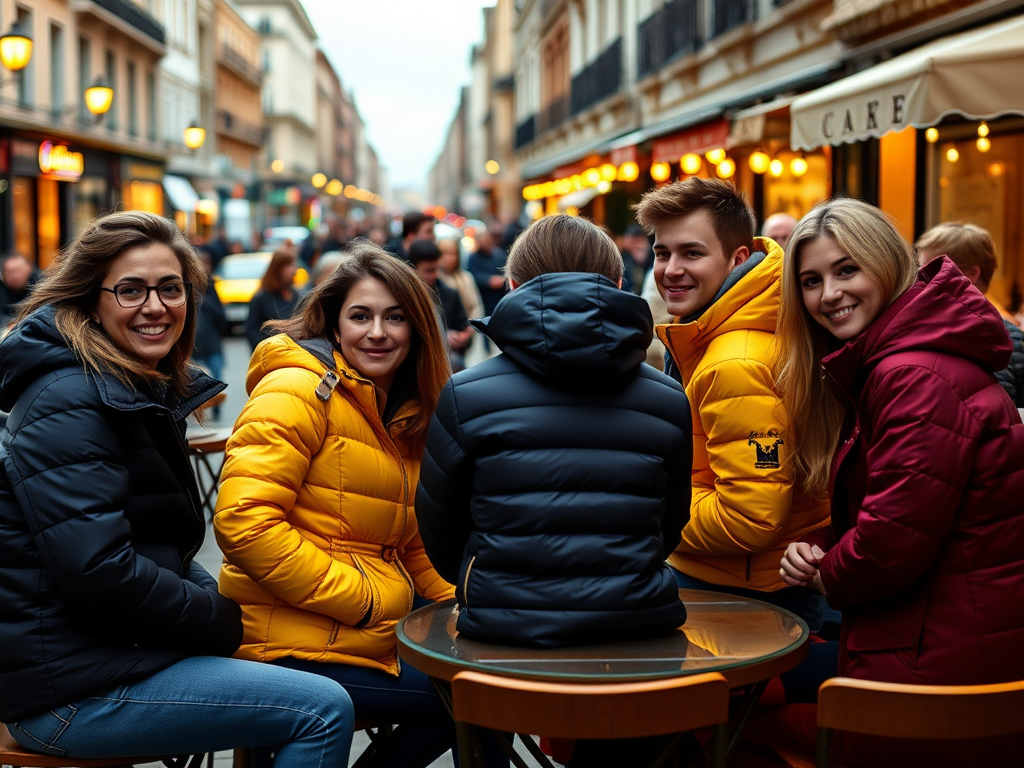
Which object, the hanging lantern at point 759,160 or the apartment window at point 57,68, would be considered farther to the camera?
the apartment window at point 57,68

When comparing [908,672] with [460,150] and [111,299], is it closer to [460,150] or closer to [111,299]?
[111,299]

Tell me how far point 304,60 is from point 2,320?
283ft

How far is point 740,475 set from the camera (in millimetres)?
3111

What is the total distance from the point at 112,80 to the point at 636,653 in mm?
32292

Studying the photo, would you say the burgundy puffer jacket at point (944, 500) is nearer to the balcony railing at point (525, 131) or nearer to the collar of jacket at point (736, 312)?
the collar of jacket at point (736, 312)

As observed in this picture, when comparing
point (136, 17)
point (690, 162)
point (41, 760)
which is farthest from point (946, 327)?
point (136, 17)

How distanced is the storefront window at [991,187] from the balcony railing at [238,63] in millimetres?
46123

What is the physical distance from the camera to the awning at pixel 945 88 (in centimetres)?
611

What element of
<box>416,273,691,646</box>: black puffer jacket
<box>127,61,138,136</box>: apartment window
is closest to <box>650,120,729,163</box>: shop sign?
<box>416,273,691,646</box>: black puffer jacket

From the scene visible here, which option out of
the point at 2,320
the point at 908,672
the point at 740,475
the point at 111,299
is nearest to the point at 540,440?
the point at 740,475

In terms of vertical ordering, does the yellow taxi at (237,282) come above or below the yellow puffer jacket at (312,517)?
above

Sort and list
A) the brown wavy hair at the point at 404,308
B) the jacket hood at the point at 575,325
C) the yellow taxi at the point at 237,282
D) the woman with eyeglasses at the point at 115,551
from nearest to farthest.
→ the jacket hood at the point at 575,325 < the woman with eyeglasses at the point at 115,551 < the brown wavy hair at the point at 404,308 < the yellow taxi at the point at 237,282

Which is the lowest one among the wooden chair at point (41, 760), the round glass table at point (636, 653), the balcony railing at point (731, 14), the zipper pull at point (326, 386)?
the wooden chair at point (41, 760)

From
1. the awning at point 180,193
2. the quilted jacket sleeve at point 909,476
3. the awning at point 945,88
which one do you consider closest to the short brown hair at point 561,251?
the quilted jacket sleeve at point 909,476
